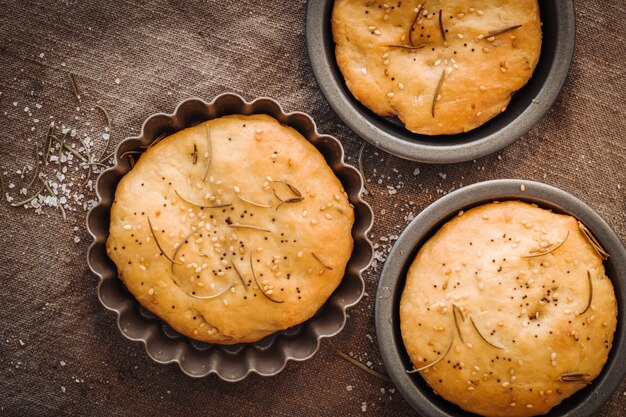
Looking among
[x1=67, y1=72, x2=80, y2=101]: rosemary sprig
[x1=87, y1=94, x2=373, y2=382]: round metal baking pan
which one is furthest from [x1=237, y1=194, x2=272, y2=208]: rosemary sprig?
[x1=67, y1=72, x2=80, y2=101]: rosemary sprig

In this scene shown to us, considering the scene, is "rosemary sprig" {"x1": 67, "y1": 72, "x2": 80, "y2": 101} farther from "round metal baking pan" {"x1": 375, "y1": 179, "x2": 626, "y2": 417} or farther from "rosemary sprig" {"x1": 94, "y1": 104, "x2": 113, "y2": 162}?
"round metal baking pan" {"x1": 375, "y1": 179, "x2": 626, "y2": 417}

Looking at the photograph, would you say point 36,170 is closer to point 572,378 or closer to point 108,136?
point 108,136

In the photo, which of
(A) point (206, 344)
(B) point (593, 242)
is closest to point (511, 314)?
(B) point (593, 242)

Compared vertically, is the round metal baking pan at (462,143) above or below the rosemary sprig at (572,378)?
above

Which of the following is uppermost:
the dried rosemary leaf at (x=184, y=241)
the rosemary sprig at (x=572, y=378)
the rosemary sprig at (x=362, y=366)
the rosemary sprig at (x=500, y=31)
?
the rosemary sprig at (x=500, y=31)

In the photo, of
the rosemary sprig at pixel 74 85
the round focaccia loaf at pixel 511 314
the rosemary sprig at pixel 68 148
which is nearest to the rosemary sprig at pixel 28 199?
the rosemary sprig at pixel 68 148

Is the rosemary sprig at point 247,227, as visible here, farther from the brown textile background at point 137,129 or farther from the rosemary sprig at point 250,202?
the brown textile background at point 137,129
